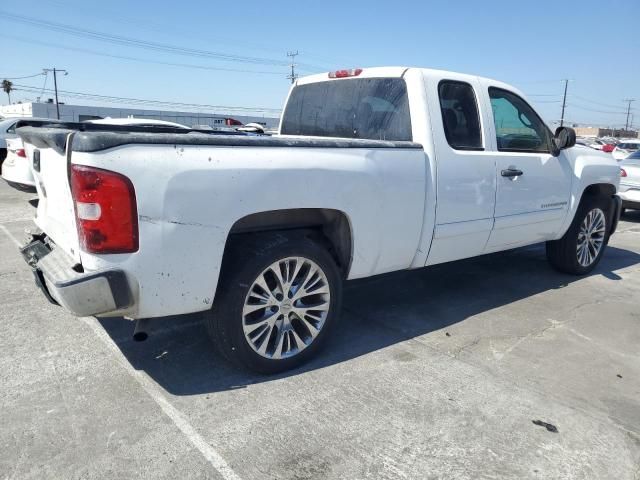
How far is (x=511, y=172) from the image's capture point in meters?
4.42

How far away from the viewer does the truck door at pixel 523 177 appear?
14.6ft

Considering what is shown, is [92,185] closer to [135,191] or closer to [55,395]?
[135,191]

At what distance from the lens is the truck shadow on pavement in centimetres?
331

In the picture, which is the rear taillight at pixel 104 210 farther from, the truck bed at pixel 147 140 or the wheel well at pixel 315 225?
the wheel well at pixel 315 225

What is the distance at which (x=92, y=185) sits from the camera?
2525 mm

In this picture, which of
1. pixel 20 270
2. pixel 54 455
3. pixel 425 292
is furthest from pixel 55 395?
pixel 425 292

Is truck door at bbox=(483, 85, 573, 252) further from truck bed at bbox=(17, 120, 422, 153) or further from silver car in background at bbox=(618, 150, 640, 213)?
silver car in background at bbox=(618, 150, 640, 213)

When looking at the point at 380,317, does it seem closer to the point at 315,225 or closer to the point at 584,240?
the point at 315,225

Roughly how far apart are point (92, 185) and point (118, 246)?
1.07 feet

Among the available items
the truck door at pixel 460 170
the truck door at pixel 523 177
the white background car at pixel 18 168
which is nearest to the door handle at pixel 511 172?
the truck door at pixel 523 177

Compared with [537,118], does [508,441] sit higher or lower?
lower

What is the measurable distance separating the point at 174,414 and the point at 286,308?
3.01ft

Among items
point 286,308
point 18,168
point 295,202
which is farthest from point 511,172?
point 18,168

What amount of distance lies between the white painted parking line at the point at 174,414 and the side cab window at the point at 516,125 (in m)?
3.34
